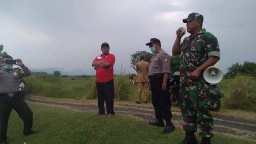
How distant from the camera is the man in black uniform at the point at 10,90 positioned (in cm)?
870

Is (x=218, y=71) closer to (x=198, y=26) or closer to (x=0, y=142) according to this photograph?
(x=198, y=26)

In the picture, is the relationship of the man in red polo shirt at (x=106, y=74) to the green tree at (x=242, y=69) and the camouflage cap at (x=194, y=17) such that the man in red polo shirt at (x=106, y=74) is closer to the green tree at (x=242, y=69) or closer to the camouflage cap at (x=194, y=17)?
the camouflage cap at (x=194, y=17)

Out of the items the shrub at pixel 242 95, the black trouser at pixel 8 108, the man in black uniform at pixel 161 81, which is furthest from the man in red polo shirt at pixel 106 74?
the shrub at pixel 242 95

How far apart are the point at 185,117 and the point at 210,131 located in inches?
18.9

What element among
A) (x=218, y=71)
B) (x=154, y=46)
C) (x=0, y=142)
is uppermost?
(x=154, y=46)

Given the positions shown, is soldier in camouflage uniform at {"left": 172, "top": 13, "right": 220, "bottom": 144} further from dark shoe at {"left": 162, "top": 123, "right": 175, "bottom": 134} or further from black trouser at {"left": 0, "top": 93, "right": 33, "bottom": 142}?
black trouser at {"left": 0, "top": 93, "right": 33, "bottom": 142}

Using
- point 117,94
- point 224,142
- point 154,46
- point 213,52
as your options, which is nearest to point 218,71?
point 213,52

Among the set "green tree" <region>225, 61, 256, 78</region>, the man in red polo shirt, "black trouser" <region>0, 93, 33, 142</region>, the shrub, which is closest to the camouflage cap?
the man in red polo shirt

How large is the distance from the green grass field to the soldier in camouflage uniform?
1088mm

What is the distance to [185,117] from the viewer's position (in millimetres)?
6004

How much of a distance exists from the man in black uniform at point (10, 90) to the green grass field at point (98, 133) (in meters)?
0.61

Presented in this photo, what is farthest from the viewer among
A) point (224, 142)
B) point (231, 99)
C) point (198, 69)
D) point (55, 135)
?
point (231, 99)

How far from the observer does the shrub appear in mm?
12727

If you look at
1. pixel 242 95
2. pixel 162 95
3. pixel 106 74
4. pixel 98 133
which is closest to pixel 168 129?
pixel 162 95
